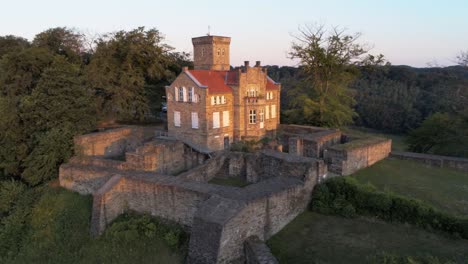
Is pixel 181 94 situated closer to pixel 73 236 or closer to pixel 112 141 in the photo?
pixel 112 141

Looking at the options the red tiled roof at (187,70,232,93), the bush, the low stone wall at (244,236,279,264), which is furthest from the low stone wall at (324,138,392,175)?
the low stone wall at (244,236,279,264)

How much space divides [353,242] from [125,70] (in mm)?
28501

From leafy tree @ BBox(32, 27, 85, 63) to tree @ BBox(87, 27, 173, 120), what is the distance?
7.79 m

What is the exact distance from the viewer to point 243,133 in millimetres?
27641

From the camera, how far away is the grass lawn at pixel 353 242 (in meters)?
12.0

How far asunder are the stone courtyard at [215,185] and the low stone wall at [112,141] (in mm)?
78

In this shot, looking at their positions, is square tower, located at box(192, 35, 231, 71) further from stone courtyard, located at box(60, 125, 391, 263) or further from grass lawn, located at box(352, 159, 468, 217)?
grass lawn, located at box(352, 159, 468, 217)

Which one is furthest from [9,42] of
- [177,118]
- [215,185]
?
[215,185]

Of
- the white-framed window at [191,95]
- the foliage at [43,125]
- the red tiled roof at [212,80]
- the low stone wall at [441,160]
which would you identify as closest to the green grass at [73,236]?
the foliage at [43,125]

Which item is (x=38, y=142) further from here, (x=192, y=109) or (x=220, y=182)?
(x=220, y=182)

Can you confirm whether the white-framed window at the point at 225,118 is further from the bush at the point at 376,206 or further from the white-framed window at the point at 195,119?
the bush at the point at 376,206

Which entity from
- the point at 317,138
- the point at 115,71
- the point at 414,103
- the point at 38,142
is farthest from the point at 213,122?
the point at 414,103

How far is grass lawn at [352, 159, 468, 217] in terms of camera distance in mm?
16203

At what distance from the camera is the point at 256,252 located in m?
11.4
